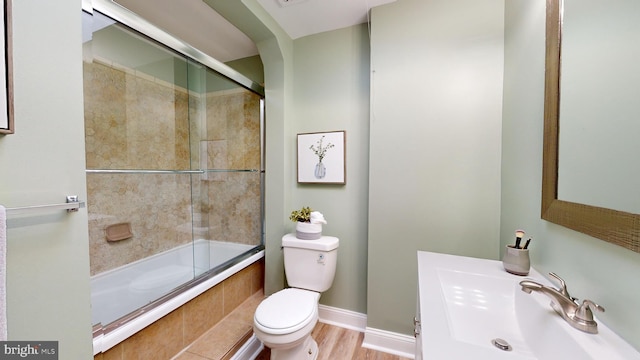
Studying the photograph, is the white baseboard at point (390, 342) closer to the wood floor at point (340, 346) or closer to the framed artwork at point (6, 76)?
the wood floor at point (340, 346)

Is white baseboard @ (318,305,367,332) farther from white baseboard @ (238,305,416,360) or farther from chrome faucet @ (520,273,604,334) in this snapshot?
chrome faucet @ (520,273,604,334)

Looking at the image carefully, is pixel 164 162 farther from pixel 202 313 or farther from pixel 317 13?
pixel 317 13

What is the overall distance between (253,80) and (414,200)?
189cm

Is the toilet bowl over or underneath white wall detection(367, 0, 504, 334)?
underneath

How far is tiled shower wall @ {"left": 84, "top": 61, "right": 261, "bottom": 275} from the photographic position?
1.65 meters

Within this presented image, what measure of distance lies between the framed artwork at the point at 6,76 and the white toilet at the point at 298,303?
48.9 inches

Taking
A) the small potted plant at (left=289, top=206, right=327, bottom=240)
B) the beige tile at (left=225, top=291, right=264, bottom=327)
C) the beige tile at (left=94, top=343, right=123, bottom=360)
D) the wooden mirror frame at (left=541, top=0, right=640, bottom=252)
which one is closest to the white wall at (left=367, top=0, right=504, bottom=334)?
the small potted plant at (left=289, top=206, right=327, bottom=240)

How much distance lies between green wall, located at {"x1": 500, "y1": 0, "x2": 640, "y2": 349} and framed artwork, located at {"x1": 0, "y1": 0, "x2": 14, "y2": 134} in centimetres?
160

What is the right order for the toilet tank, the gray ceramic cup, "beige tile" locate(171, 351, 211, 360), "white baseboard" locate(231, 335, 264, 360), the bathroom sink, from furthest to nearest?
the toilet tank < "white baseboard" locate(231, 335, 264, 360) < "beige tile" locate(171, 351, 211, 360) < the gray ceramic cup < the bathroom sink

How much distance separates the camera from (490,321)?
2.55 ft

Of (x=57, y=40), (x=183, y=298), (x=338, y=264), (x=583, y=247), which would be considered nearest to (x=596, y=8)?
(x=583, y=247)

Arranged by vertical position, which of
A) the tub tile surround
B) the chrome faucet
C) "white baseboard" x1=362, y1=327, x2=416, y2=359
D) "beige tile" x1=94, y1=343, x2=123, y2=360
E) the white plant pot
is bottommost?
"white baseboard" x1=362, y1=327, x2=416, y2=359

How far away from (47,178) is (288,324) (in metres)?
1.17

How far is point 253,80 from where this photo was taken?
2238 millimetres
